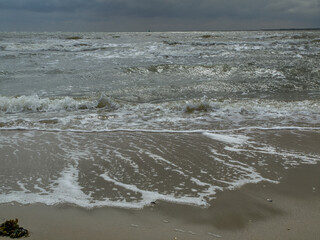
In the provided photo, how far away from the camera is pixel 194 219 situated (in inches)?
91.1

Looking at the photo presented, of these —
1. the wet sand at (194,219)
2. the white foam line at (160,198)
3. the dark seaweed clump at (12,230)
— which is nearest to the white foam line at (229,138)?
the wet sand at (194,219)

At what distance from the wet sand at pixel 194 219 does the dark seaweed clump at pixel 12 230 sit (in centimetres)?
6

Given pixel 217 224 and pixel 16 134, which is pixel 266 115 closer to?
pixel 217 224

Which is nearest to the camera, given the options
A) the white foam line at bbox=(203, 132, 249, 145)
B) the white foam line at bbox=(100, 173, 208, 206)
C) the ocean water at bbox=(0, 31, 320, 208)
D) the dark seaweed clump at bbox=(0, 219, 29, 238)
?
the dark seaweed clump at bbox=(0, 219, 29, 238)

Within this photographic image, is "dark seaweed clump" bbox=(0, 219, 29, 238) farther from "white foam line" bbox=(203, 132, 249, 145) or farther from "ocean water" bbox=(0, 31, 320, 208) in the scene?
"white foam line" bbox=(203, 132, 249, 145)

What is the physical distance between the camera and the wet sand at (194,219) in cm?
211

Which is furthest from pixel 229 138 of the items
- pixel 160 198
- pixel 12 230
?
pixel 12 230

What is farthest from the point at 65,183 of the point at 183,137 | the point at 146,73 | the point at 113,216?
the point at 146,73

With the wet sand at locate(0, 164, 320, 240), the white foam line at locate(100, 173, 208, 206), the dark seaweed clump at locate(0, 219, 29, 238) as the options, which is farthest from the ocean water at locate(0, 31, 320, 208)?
the dark seaweed clump at locate(0, 219, 29, 238)

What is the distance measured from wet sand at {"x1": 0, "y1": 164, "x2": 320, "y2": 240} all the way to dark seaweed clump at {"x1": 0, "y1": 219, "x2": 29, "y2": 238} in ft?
0.20

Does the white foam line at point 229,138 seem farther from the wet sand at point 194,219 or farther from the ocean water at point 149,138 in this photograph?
the wet sand at point 194,219

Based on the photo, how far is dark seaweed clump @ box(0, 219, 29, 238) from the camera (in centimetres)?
207

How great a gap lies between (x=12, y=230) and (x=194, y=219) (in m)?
1.37

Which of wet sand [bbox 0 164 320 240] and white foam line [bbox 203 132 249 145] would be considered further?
white foam line [bbox 203 132 249 145]
